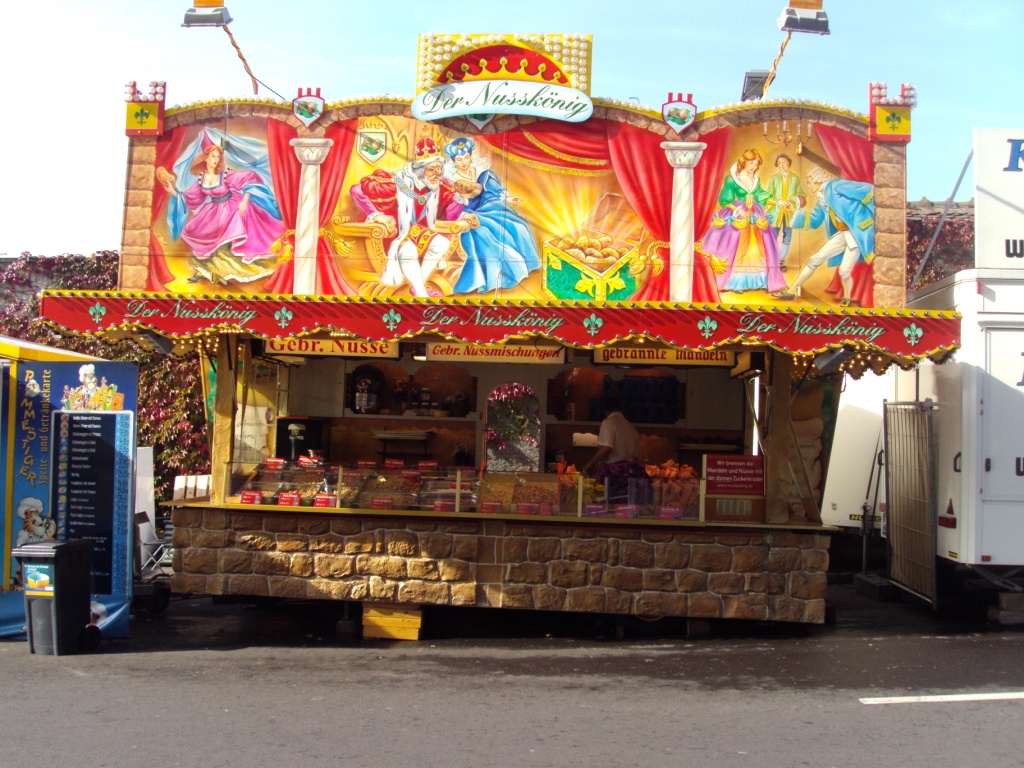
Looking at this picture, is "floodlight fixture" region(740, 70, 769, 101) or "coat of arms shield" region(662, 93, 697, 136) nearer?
"coat of arms shield" region(662, 93, 697, 136)

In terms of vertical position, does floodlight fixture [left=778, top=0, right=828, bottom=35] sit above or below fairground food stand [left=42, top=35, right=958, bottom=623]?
above

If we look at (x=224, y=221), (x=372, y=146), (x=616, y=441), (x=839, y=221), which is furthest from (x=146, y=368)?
(x=839, y=221)

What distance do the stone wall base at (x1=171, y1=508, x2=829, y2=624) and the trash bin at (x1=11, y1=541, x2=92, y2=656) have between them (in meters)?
1.16

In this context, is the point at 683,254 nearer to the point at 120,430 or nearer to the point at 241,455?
the point at 241,455

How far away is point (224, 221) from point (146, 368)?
15.6 feet

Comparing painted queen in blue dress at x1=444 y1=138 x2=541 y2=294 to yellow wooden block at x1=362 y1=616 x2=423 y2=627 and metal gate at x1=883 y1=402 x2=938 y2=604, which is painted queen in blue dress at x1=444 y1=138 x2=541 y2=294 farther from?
metal gate at x1=883 y1=402 x2=938 y2=604

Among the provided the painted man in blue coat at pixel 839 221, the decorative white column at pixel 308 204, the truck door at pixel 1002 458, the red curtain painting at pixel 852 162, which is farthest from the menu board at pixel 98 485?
the truck door at pixel 1002 458

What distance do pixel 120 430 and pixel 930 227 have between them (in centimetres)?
1462

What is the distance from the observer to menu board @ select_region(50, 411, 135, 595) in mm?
9008

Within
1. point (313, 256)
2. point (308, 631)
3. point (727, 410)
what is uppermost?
point (313, 256)

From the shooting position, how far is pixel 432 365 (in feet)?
40.3

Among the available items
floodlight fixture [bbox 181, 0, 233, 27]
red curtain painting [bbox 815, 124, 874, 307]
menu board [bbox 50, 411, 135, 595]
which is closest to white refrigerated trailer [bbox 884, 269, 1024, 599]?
red curtain painting [bbox 815, 124, 874, 307]

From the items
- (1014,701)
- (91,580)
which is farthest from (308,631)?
(1014,701)

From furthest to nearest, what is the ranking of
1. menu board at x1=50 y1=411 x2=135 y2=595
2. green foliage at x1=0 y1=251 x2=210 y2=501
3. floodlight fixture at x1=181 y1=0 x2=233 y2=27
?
1. green foliage at x1=0 y1=251 x2=210 y2=501
2. floodlight fixture at x1=181 y1=0 x2=233 y2=27
3. menu board at x1=50 y1=411 x2=135 y2=595
